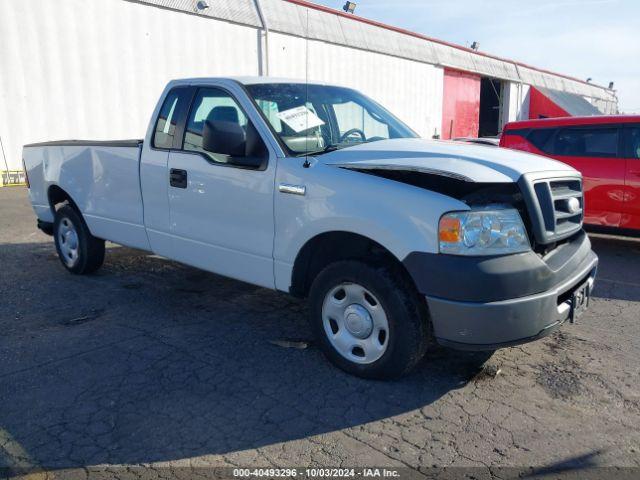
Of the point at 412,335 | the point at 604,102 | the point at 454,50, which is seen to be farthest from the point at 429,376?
the point at 604,102

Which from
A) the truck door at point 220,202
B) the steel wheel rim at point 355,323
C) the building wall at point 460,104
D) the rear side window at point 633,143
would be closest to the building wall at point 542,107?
the building wall at point 460,104

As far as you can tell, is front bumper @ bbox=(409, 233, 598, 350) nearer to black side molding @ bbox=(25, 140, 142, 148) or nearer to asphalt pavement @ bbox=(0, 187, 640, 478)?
asphalt pavement @ bbox=(0, 187, 640, 478)

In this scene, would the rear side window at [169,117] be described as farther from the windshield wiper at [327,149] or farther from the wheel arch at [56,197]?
the wheel arch at [56,197]

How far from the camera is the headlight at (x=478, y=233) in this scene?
9.98 feet

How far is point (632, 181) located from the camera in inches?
273

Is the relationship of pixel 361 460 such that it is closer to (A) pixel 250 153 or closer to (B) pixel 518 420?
(B) pixel 518 420

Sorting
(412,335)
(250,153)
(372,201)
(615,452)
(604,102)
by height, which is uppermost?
(604,102)

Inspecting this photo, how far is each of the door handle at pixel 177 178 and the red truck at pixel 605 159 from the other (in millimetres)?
5358

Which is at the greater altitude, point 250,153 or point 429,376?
point 250,153

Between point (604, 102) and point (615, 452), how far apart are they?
5225 centimetres

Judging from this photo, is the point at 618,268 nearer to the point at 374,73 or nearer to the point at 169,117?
the point at 169,117

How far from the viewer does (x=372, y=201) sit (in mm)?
3301

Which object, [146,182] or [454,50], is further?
[454,50]

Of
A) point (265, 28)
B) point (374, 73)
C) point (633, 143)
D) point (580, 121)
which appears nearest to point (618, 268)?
point (633, 143)
